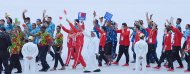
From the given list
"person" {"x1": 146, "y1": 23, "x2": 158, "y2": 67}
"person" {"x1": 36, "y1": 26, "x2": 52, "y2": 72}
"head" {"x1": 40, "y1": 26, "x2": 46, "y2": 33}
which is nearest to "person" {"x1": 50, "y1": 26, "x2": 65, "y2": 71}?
"person" {"x1": 36, "y1": 26, "x2": 52, "y2": 72}

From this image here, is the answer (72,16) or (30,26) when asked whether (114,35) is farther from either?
(72,16)

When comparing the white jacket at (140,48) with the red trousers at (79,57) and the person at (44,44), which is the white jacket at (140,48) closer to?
the red trousers at (79,57)

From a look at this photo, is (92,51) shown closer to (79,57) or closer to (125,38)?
(79,57)

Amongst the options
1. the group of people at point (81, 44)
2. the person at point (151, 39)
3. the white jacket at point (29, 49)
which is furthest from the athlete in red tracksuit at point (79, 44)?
the white jacket at point (29, 49)

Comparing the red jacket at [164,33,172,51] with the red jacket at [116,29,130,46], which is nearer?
the red jacket at [164,33,172,51]

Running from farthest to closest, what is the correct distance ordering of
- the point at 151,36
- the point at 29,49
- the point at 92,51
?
1. the point at 151,36
2. the point at 92,51
3. the point at 29,49

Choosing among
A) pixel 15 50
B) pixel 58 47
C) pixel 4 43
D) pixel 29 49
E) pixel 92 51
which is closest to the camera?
pixel 29 49

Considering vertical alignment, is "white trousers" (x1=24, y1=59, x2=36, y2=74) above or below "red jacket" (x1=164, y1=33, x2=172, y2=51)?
below

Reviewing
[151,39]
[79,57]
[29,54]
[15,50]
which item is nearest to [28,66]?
[29,54]

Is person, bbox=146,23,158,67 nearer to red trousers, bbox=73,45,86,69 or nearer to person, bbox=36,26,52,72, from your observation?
red trousers, bbox=73,45,86,69

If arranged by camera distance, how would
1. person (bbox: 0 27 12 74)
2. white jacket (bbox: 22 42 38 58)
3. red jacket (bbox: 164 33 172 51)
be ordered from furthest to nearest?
red jacket (bbox: 164 33 172 51)
person (bbox: 0 27 12 74)
white jacket (bbox: 22 42 38 58)

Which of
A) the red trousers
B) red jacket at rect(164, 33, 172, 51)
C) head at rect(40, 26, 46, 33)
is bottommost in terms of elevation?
the red trousers

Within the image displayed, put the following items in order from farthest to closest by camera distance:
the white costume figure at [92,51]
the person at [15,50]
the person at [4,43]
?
the white costume figure at [92,51] < the person at [15,50] < the person at [4,43]

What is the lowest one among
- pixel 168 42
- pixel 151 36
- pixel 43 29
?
pixel 168 42
